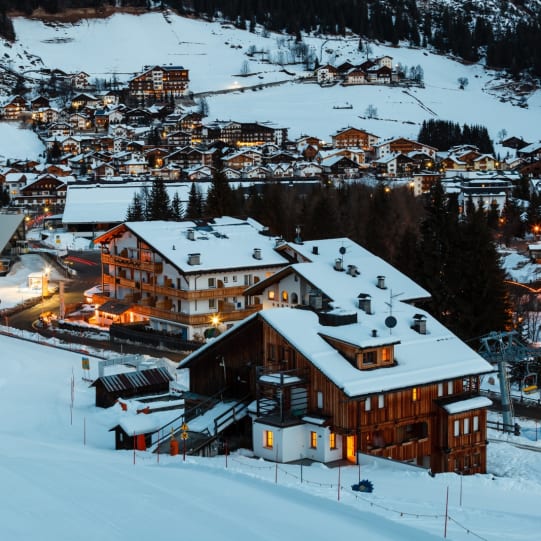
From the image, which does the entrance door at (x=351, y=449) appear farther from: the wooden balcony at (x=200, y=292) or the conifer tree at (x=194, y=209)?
the conifer tree at (x=194, y=209)

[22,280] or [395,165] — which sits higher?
[22,280]

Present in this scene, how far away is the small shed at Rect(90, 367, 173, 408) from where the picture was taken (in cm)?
2352

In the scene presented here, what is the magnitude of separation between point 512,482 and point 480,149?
102318mm

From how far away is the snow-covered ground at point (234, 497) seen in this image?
1390cm

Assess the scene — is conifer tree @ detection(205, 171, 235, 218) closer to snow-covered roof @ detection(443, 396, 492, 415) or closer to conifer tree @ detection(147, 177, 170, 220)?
conifer tree @ detection(147, 177, 170, 220)

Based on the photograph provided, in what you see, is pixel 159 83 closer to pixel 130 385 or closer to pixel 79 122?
pixel 79 122

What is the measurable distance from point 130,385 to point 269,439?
565cm

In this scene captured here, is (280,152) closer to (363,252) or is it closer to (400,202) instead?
(400,202)

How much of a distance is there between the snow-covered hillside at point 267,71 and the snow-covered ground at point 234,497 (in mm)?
102568

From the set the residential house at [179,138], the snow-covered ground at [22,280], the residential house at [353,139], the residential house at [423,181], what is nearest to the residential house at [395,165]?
the residential house at [423,181]

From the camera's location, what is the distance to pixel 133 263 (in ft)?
119

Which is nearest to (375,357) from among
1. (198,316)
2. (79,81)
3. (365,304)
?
(365,304)

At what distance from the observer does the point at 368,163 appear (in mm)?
106688

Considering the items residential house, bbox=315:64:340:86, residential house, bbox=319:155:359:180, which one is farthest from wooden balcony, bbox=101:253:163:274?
residential house, bbox=315:64:340:86
